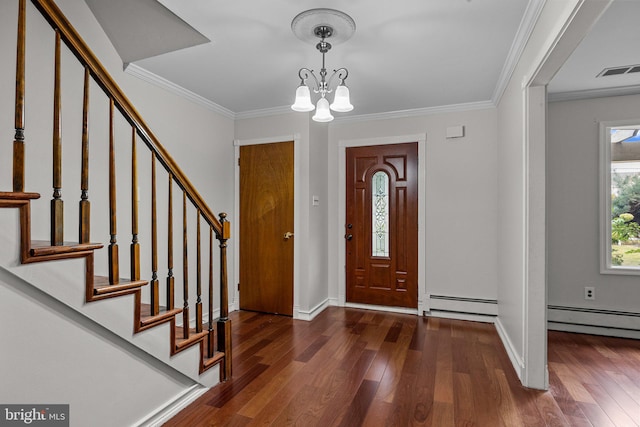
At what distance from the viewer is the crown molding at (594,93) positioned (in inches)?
127

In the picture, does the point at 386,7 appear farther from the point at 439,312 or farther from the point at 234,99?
the point at 439,312

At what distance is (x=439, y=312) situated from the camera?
12.9 feet

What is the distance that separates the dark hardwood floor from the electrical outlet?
394 millimetres

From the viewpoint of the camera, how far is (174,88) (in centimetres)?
323

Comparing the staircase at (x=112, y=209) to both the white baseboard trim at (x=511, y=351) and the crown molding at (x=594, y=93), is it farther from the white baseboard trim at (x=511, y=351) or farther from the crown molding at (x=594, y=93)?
the crown molding at (x=594, y=93)

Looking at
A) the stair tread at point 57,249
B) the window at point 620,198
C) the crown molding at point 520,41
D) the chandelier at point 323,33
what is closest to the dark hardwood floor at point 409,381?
the window at point 620,198

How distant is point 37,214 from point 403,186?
11.0ft

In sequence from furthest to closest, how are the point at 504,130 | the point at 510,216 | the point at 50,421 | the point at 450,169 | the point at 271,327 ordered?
1. the point at 450,169
2. the point at 271,327
3. the point at 504,130
4. the point at 510,216
5. the point at 50,421

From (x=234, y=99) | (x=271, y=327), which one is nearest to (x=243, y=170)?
(x=234, y=99)

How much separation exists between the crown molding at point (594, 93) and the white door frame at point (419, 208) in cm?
132

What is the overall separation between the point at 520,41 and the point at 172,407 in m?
3.22

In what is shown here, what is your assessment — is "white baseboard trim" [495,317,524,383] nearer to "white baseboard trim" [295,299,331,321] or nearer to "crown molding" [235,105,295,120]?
"white baseboard trim" [295,299,331,321]

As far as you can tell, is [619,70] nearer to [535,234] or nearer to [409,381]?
[535,234]
